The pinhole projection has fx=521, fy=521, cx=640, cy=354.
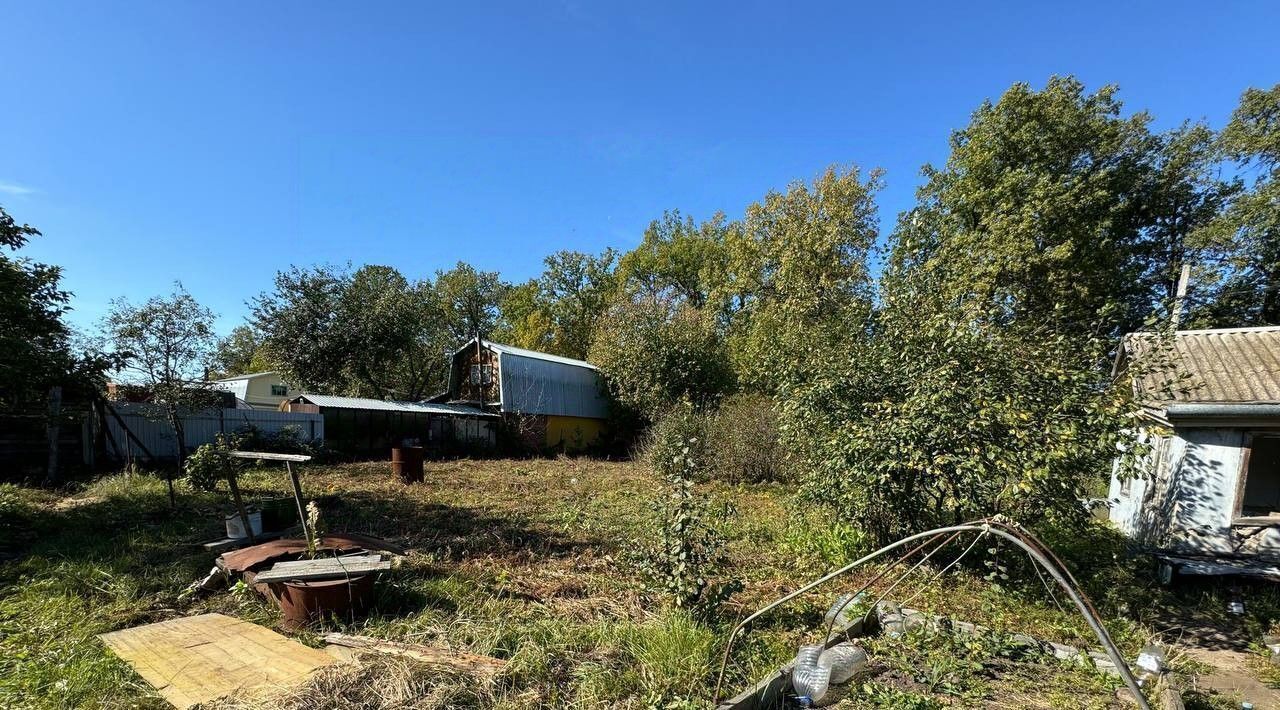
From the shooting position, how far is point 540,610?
16.6ft

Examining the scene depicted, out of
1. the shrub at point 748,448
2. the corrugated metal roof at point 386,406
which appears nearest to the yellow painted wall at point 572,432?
the corrugated metal roof at point 386,406

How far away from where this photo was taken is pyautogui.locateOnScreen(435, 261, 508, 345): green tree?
38.0 meters

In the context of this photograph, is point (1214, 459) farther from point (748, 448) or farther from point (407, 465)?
point (407, 465)

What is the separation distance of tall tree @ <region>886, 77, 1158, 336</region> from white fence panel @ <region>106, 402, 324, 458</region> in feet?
68.0

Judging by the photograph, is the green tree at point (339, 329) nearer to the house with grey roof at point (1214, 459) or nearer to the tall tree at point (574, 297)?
the tall tree at point (574, 297)

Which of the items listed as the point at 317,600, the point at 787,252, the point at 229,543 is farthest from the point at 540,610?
the point at 787,252

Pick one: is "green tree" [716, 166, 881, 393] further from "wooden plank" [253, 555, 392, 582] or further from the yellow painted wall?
"wooden plank" [253, 555, 392, 582]

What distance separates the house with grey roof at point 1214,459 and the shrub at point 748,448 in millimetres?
7343

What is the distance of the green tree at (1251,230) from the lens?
14.8 meters

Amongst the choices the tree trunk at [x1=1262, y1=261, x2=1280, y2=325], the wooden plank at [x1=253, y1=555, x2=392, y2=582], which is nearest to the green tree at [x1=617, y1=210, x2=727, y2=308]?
the tree trunk at [x1=1262, y1=261, x2=1280, y2=325]

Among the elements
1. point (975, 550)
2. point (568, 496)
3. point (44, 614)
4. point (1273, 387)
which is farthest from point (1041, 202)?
point (44, 614)

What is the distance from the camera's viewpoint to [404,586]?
5.43 m

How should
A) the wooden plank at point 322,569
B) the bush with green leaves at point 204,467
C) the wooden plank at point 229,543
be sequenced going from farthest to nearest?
the bush with green leaves at point 204,467, the wooden plank at point 229,543, the wooden plank at point 322,569

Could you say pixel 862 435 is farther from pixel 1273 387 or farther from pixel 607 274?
pixel 607 274
